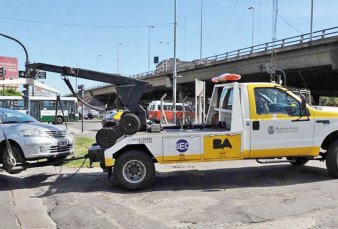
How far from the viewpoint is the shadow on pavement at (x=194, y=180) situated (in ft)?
30.6

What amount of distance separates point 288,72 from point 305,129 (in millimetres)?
34651

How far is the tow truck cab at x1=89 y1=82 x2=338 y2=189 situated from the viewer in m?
9.10

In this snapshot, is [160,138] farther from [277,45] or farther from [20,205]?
[277,45]

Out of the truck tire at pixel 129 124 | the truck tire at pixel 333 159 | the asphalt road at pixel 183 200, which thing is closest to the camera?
the asphalt road at pixel 183 200

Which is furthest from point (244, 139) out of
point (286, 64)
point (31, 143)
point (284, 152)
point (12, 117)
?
point (286, 64)

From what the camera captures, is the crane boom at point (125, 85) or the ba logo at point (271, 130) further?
the crane boom at point (125, 85)

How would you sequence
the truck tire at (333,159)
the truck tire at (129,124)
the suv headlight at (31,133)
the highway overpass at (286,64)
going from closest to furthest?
the truck tire at (129,124) < the truck tire at (333,159) < the suv headlight at (31,133) < the highway overpass at (286,64)

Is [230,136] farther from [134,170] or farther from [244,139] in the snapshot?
[134,170]

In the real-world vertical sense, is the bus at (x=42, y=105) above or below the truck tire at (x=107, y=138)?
above

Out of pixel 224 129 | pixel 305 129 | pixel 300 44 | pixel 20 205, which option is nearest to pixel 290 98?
pixel 305 129

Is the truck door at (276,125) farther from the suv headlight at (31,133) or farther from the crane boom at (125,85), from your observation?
the suv headlight at (31,133)

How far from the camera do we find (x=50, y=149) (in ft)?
32.8

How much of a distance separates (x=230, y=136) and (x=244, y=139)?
29 centimetres

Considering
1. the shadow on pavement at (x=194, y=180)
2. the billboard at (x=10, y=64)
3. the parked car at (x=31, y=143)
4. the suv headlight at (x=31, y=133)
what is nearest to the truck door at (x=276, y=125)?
the shadow on pavement at (x=194, y=180)
